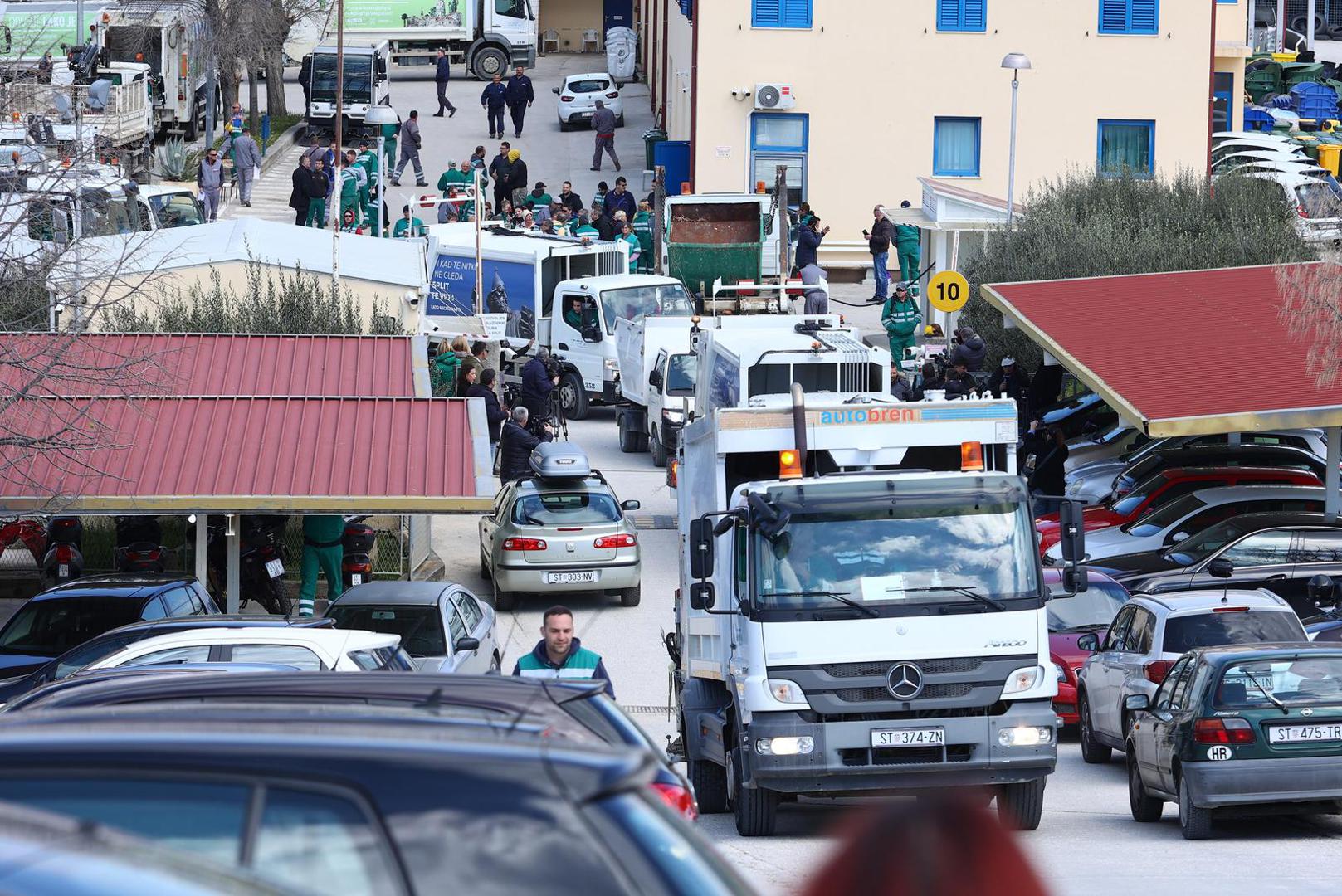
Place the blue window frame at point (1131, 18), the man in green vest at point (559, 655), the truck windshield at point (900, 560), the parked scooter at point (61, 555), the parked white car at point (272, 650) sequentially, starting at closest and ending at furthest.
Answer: the man in green vest at point (559, 655) < the truck windshield at point (900, 560) < the parked white car at point (272, 650) < the parked scooter at point (61, 555) < the blue window frame at point (1131, 18)

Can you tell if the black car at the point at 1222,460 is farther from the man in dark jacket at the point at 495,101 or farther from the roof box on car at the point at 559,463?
the man in dark jacket at the point at 495,101

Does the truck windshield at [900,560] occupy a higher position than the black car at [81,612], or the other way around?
the truck windshield at [900,560]

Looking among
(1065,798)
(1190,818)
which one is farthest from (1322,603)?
(1190,818)

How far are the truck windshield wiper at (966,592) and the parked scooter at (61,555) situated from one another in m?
13.4

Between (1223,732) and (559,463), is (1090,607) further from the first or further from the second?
(1223,732)

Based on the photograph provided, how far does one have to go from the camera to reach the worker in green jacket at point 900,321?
3316cm

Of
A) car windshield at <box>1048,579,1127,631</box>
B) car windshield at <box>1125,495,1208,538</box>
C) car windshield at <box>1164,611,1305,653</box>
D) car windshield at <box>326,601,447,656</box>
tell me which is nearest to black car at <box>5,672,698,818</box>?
car windshield at <box>326,601,447,656</box>

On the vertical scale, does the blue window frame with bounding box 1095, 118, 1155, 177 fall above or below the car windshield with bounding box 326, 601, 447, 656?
above

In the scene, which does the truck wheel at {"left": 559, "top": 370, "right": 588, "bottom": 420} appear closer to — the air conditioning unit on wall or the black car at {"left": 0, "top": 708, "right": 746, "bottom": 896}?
the air conditioning unit on wall

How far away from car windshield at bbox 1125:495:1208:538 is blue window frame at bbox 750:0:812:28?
26.3 m

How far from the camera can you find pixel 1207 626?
54.5ft

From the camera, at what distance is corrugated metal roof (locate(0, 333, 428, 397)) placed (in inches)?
928

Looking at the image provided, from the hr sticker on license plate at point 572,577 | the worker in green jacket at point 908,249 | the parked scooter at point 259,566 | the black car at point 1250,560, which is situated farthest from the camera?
the worker in green jacket at point 908,249

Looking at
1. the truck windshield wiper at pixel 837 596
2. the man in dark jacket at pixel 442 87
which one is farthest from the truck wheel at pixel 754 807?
the man in dark jacket at pixel 442 87
